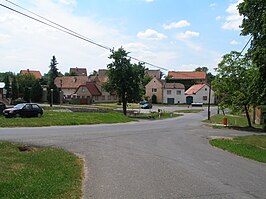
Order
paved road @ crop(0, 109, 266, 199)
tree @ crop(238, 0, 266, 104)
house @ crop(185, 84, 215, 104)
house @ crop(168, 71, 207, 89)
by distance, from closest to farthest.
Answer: paved road @ crop(0, 109, 266, 199)
tree @ crop(238, 0, 266, 104)
house @ crop(185, 84, 215, 104)
house @ crop(168, 71, 207, 89)

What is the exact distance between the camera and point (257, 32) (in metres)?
27.6

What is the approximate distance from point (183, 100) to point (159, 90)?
7.75 metres

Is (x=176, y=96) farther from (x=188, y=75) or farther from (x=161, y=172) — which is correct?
(x=161, y=172)

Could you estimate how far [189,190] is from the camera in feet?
27.5

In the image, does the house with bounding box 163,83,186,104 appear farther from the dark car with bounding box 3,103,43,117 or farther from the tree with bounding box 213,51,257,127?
the dark car with bounding box 3,103,43,117

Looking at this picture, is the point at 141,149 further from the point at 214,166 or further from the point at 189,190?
the point at 189,190

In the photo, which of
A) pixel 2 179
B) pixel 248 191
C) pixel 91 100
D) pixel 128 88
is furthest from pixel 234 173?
pixel 91 100

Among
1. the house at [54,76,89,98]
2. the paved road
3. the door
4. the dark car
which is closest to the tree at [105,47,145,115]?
the dark car

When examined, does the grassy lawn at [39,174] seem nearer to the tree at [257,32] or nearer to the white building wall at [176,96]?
the tree at [257,32]

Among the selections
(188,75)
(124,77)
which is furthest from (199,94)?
(124,77)

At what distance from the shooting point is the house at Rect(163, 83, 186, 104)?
103 meters

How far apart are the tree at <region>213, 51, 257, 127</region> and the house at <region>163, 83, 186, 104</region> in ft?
207

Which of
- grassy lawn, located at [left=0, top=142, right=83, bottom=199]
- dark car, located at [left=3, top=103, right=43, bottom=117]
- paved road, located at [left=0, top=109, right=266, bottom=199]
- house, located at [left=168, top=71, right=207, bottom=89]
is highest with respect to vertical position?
house, located at [left=168, top=71, right=207, bottom=89]

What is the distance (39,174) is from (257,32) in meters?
23.3
